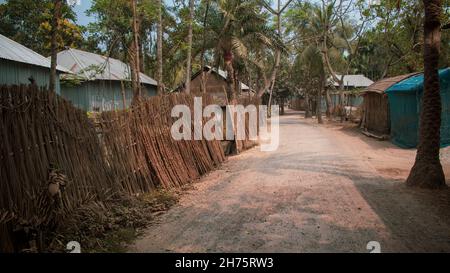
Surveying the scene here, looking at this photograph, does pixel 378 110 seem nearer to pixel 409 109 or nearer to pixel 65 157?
pixel 409 109

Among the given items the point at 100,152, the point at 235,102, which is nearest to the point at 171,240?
the point at 100,152

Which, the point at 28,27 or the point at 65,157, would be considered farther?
the point at 28,27

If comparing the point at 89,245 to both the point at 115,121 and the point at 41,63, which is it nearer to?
the point at 115,121

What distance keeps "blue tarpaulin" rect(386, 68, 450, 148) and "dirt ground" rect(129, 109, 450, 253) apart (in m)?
3.14

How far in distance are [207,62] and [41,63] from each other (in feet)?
60.6

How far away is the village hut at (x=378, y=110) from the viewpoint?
14.8 metres

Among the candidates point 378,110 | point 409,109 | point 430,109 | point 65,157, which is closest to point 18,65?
point 65,157

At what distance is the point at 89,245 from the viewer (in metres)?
4.23

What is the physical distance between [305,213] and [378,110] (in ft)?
40.5

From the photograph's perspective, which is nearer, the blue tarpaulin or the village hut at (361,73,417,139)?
the blue tarpaulin

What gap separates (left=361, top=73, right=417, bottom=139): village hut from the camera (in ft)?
48.5

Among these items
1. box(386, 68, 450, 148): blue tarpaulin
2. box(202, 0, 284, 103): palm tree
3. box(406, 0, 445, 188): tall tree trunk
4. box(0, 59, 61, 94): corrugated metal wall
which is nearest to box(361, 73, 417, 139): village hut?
box(386, 68, 450, 148): blue tarpaulin

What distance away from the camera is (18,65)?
1248 cm

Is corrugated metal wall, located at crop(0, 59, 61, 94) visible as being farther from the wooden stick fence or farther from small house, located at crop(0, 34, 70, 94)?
the wooden stick fence
